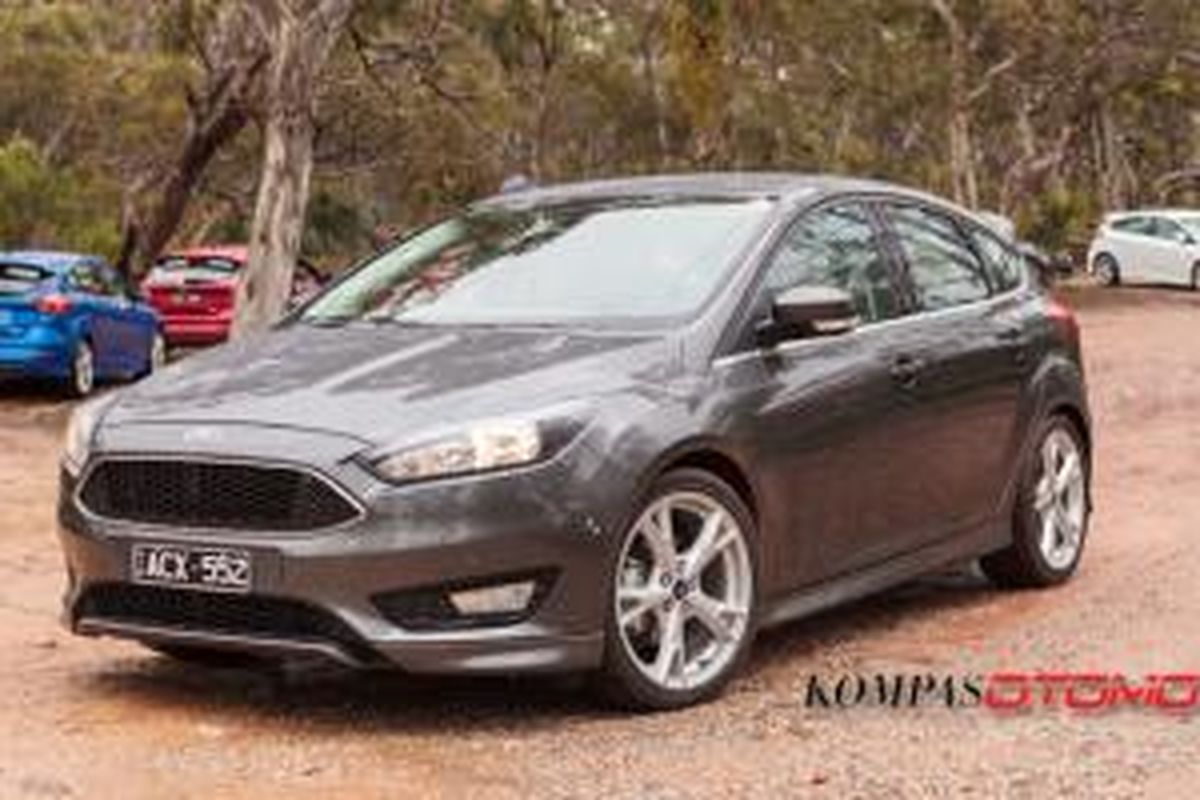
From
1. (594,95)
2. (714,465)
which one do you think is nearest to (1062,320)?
(714,465)

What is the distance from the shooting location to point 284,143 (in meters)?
19.5

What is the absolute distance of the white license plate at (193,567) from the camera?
6395 millimetres

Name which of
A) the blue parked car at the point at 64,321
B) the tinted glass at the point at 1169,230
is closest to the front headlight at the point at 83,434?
the blue parked car at the point at 64,321

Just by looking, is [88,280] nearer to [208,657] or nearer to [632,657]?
[208,657]

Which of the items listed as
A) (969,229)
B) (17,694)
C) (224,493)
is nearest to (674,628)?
(224,493)

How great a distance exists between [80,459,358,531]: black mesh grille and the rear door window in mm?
14842

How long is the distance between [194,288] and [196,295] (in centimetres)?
9

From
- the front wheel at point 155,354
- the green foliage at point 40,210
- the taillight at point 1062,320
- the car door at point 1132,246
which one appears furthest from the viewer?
the car door at point 1132,246

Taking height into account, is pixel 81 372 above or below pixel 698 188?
below

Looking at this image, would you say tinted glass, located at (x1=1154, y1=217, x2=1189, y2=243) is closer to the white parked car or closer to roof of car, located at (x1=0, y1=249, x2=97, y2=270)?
the white parked car

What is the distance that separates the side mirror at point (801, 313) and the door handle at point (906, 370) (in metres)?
0.51

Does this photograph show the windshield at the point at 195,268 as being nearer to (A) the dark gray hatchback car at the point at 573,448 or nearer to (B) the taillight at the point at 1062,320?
(B) the taillight at the point at 1062,320

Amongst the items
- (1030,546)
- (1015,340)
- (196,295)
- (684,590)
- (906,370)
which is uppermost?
(906,370)

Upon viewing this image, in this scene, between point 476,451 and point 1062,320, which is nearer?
point 476,451
